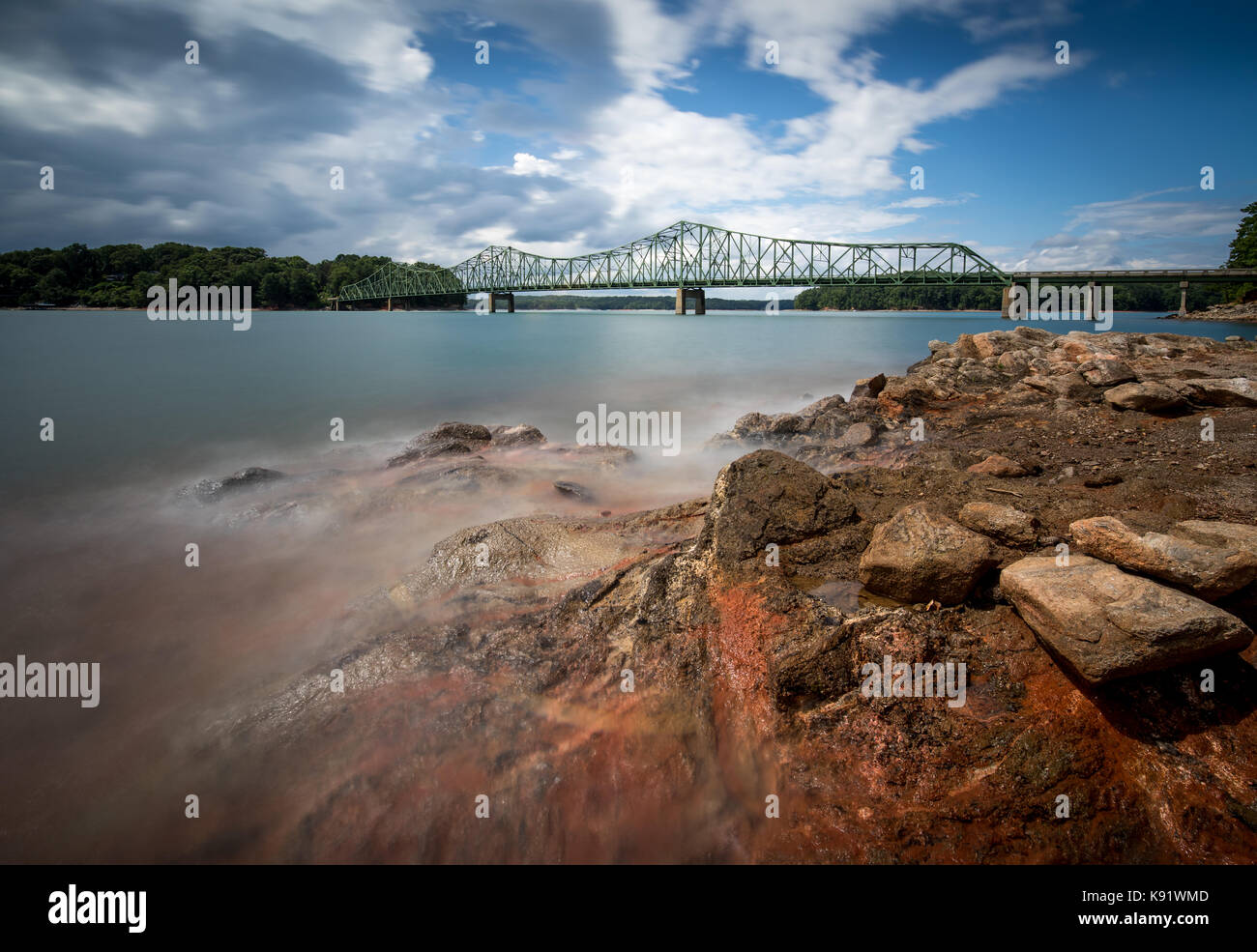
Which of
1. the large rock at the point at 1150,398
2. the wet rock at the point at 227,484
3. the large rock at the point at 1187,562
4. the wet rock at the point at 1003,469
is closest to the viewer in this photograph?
the large rock at the point at 1187,562

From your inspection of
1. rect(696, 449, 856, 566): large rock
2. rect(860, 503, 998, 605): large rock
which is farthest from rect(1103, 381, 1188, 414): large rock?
rect(860, 503, 998, 605): large rock

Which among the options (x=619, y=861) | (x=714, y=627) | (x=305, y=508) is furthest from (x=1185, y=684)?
(x=305, y=508)

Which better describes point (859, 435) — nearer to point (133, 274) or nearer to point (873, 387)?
point (873, 387)

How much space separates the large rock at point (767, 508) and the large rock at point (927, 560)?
2.92ft

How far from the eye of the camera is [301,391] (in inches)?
834

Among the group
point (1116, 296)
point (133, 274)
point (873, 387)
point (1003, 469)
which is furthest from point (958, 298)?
point (133, 274)

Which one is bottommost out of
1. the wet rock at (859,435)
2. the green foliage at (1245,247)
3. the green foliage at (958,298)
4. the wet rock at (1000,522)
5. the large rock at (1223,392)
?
the wet rock at (1000,522)

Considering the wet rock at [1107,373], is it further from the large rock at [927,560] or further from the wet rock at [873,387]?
the large rock at [927,560]

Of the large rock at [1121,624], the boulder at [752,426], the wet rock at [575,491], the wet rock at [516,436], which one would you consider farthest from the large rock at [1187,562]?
the wet rock at [516,436]

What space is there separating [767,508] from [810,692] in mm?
1833

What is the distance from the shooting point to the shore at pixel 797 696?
2.97 m

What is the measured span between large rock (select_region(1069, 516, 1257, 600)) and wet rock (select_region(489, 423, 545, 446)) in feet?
34.7

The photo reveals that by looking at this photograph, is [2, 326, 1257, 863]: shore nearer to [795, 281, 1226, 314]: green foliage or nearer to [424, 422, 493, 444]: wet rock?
[424, 422, 493, 444]: wet rock
